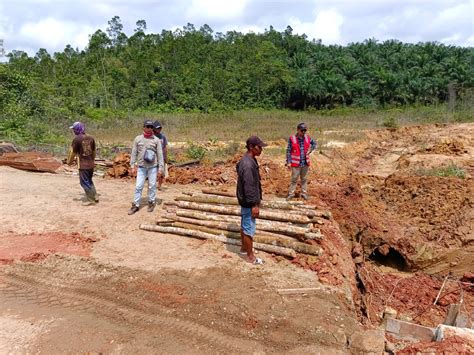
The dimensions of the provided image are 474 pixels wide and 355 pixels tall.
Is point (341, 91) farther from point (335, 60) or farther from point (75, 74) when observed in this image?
point (75, 74)

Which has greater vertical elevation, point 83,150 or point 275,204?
point 83,150

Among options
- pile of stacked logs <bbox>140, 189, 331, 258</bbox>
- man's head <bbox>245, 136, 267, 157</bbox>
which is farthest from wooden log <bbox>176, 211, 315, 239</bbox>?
man's head <bbox>245, 136, 267, 157</bbox>

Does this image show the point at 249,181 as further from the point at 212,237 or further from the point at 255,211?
the point at 212,237

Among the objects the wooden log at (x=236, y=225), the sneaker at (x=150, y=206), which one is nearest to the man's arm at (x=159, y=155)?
the sneaker at (x=150, y=206)

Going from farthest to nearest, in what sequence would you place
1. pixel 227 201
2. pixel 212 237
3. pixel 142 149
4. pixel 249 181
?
pixel 227 201 → pixel 142 149 → pixel 212 237 → pixel 249 181

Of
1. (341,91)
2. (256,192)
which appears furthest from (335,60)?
(256,192)

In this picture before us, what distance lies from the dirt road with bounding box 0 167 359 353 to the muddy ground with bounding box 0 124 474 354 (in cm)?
2

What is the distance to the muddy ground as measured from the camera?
458cm

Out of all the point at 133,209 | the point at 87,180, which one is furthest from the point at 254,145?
the point at 87,180

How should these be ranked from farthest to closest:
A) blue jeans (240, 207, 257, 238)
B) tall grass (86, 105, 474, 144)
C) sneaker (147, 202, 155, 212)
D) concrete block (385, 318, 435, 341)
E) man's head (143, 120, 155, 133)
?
tall grass (86, 105, 474, 144)
sneaker (147, 202, 155, 212)
man's head (143, 120, 155, 133)
blue jeans (240, 207, 257, 238)
concrete block (385, 318, 435, 341)

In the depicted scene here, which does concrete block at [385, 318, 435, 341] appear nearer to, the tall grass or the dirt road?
the dirt road

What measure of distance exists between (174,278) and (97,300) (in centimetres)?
105

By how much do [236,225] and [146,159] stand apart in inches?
88.9

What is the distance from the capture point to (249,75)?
168 feet
